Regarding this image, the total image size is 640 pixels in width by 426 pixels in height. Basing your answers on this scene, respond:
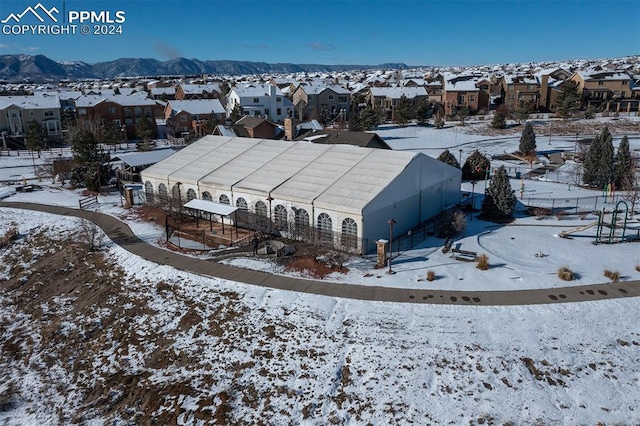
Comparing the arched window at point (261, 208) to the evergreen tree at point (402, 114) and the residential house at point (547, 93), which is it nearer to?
the evergreen tree at point (402, 114)

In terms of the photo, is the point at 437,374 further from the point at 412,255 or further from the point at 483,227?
the point at 483,227

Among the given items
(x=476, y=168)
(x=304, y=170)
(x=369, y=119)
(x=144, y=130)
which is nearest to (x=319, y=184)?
(x=304, y=170)

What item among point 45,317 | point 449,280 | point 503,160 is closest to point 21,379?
point 45,317

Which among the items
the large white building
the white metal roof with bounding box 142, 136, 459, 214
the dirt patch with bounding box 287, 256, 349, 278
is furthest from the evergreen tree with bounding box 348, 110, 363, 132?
the dirt patch with bounding box 287, 256, 349, 278

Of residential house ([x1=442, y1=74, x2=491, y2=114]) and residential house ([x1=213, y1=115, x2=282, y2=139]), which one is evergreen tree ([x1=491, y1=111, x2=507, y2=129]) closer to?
residential house ([x1=442, y1=74, x2=491, y2=114])

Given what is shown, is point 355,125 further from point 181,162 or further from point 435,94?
point 181,162

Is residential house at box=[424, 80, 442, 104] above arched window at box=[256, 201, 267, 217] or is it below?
above

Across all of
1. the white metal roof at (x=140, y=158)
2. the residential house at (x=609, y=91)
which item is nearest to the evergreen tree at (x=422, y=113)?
the residential house at (x=609, y=91)
